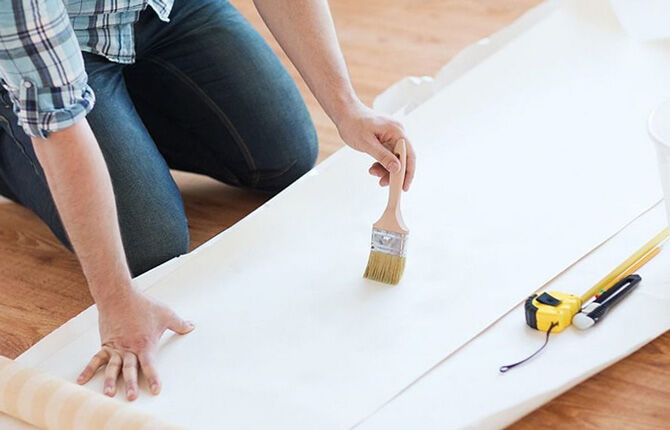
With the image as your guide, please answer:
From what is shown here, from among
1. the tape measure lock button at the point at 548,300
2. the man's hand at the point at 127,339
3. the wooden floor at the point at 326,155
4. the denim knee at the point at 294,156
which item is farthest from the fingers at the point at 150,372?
the denim knee at the point at 294,156

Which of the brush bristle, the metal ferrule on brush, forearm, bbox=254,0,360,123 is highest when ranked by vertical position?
forearm, bbox=254,0,360,123

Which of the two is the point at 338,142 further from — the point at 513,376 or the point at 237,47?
the point at 513,376

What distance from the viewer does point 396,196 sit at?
1644mm

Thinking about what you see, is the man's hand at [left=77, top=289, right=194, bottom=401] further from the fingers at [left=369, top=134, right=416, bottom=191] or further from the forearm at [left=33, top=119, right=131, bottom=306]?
the fingers at [left=369, top=134, right=416, bottom=191]

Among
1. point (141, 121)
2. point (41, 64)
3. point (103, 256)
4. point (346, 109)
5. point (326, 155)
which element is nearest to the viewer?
point (41, 64)

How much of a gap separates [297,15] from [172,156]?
50cm

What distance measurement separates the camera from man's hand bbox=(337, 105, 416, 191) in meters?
1.67

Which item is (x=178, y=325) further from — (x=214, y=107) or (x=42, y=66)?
(x=214, y=107)

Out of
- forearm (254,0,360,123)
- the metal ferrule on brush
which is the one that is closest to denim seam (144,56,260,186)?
forearm (254,0,360,123)

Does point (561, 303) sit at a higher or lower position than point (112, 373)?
higher

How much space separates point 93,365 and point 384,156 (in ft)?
1.76

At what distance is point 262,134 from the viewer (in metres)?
2.09

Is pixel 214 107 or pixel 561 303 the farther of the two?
pixel 214 107

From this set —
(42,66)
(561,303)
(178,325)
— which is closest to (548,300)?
(561,303)
